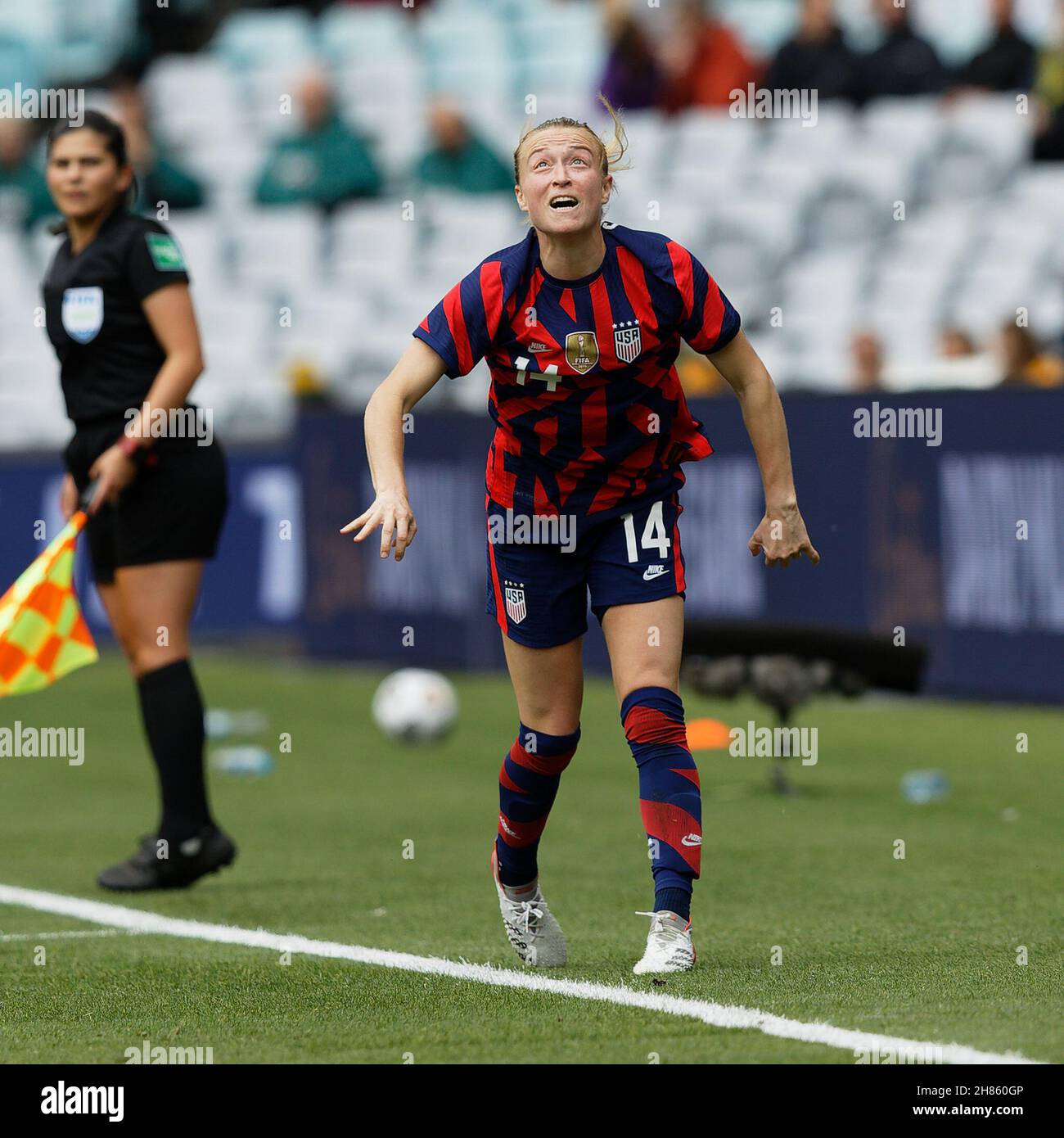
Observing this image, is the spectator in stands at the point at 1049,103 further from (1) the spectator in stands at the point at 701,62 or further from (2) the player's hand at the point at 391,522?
(2) the player's hand at the point at 391,522

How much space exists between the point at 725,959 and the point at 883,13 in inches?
476

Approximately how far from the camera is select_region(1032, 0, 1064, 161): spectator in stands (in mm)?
15055

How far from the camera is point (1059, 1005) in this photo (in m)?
4.68

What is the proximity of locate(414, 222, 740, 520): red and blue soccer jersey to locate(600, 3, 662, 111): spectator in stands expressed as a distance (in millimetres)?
12733

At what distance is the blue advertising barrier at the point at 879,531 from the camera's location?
10.9 meters

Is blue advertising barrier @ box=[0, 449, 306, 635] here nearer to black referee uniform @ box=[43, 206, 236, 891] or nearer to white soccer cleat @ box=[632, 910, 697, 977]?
black referee uniform @ box=[43, 206, 236, 891]

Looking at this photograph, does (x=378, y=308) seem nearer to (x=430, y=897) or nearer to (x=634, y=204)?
(x=634, y=204)

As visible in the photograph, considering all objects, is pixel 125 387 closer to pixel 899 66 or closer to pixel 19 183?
pixel 899 66

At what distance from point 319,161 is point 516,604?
45.3 feet

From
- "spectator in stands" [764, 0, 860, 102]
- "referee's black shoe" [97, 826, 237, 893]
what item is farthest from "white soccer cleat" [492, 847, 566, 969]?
"spectator in stands" [764, 0, 860, 102]

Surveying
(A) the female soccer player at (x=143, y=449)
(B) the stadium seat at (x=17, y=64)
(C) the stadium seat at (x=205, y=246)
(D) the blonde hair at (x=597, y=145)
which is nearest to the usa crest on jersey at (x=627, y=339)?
(D) the blonde hair at (x=597, y=145)

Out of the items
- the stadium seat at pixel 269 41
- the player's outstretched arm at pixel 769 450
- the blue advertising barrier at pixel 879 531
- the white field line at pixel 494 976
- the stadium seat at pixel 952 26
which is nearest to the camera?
the white field line at pixel 494 976

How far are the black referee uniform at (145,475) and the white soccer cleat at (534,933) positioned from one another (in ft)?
5.16
